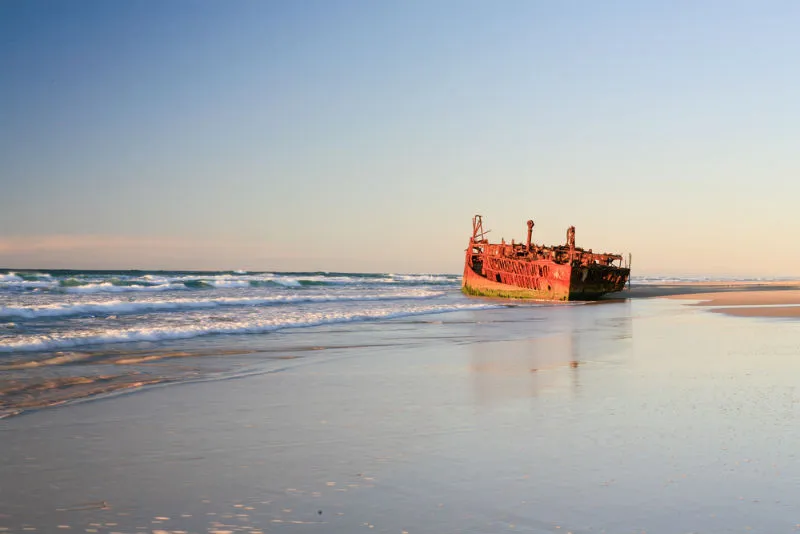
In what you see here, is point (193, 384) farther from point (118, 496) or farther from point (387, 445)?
point (118, 496)

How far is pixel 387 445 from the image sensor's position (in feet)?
23.0

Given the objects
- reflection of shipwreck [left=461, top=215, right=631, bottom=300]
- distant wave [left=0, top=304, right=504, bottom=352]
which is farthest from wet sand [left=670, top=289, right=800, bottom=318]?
distant wave [left=0, top=304, right=504, bottom=352]

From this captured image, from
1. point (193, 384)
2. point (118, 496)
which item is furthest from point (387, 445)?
point (193, 384)

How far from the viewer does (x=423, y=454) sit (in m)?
6.59

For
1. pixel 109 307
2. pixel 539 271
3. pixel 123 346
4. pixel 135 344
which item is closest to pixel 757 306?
pixel 539 271

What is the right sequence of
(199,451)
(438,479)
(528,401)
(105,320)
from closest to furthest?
(438,479)
(199,451)
(528,401)
(105,320)

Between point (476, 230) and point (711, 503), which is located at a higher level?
point (476, 230)

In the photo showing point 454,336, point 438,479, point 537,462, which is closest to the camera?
point 438,479

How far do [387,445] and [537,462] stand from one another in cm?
155

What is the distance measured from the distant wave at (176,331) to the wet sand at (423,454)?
747 centimetres

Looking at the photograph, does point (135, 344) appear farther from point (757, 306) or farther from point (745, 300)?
point (745, 300)

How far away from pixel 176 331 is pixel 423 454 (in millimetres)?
15095

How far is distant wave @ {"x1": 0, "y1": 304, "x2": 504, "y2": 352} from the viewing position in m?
16.7

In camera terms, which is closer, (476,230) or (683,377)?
(683,377)
